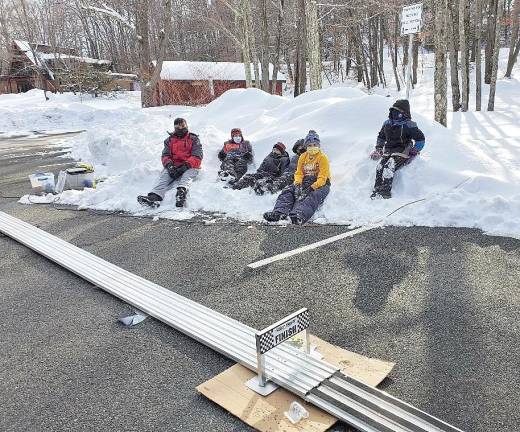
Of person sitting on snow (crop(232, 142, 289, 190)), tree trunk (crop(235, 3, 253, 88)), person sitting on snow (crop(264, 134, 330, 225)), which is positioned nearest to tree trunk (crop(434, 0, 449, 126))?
person sitting on snow (crop(232, 142, 289, 190))

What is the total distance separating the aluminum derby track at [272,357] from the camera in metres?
2.47

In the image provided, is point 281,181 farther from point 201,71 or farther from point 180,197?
point 201,71

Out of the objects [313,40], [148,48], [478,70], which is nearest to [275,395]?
[313,40]

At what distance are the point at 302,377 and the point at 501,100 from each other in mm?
17953

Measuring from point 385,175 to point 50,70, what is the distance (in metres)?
37.8

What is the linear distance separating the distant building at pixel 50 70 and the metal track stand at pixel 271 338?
35.1 metres

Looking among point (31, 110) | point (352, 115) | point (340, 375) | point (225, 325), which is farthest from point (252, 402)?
point (31, 110)

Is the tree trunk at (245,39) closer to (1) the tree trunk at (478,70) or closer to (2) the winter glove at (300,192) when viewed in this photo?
(1) the tree trunk at (478,70)

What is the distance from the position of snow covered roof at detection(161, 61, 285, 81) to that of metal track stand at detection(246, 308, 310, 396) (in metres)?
27.0

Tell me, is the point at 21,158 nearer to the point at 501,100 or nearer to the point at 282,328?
the point at 282,328

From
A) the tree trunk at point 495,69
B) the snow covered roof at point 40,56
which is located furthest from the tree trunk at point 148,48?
the snow covered roof at point 40,56

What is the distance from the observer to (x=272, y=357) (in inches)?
122

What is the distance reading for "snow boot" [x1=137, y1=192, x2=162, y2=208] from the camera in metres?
6.96

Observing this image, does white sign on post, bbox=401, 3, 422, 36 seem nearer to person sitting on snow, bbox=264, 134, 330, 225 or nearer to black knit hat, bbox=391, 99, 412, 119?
black knit hat, bbox=391, 99, 412, 119
